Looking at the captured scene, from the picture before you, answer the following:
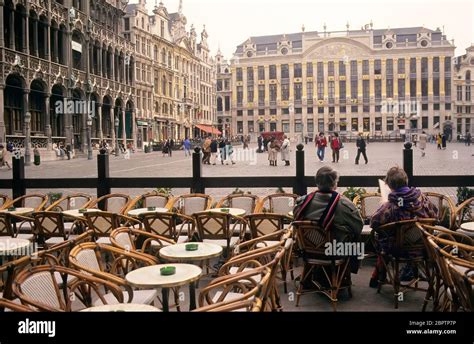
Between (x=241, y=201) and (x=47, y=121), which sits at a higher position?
(x=47, y=121)

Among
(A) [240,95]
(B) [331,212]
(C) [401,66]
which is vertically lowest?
(B) [331,212]

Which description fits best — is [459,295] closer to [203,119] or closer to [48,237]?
[48,237]

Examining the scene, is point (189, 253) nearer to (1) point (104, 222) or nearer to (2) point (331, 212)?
(2) point (331, 212)

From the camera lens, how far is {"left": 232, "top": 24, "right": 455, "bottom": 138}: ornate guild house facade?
23.2 m

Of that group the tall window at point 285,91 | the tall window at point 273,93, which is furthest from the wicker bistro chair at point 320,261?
the tall window at point 285,91

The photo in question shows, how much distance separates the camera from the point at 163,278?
3.75m

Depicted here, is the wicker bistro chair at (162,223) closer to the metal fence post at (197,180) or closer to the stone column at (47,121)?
the metal fence post at (197,180)

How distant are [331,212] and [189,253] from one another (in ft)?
5.01

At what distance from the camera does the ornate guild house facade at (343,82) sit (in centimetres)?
2325

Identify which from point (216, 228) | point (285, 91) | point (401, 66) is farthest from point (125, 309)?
point (401, 66)

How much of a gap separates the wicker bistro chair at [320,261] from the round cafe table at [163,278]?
4.45 ft

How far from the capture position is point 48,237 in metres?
6.48

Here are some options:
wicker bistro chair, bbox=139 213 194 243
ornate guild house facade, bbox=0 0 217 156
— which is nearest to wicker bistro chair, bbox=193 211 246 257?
wicker bistro chair, bbox=139 213 194 243

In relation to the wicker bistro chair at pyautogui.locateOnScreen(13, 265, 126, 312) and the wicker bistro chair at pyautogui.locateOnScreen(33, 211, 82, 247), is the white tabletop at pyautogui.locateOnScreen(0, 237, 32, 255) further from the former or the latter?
the wicker bistro chair at pyautogui.locateOnScreen(13, 265, 126, 312)
